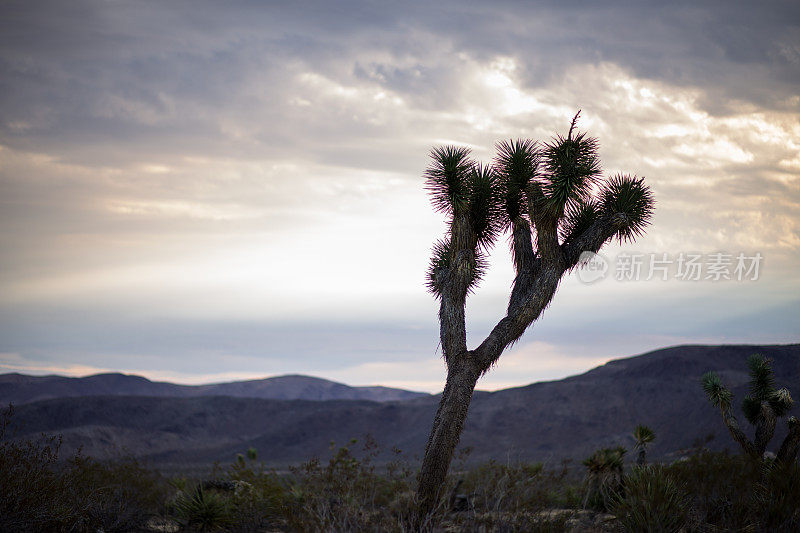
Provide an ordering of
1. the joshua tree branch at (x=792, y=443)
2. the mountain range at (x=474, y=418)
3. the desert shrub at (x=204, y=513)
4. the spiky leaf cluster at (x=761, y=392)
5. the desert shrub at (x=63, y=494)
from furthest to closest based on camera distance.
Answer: the mountain range at (x=474, y=418) < the spiky leaf cluster at (x=761, y=392) < the joshua tree branch at (x=792, y=443) < the desert shrub at (x=204, y=513) < the desert shrub at (x=63, y=494)

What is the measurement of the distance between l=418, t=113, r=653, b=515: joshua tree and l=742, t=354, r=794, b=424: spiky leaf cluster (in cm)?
761

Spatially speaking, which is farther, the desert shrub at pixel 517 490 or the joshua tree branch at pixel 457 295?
the joshua tree branch at pixel 457 295

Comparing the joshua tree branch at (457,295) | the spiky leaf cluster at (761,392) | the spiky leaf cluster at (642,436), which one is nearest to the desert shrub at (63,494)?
the joshua tree branch at (457,295)

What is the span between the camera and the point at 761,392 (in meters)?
17.8

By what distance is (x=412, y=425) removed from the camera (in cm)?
6475

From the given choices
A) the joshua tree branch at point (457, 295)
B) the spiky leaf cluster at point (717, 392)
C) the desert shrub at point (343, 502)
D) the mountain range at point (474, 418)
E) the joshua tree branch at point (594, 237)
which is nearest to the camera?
the desert shrub at point (343, 502)

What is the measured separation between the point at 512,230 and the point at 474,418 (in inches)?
2084

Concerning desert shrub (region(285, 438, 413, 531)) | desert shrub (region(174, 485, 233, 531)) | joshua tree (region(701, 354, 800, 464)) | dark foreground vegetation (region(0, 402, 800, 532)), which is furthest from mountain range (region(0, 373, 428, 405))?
joshua tree (region(701, 354, 800, 464))

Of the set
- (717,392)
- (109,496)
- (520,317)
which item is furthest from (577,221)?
(109,496)

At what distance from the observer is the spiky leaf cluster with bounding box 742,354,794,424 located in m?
17.4

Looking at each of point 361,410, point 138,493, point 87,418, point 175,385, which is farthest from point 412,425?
point 175,385

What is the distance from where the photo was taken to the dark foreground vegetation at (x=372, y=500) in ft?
29.5

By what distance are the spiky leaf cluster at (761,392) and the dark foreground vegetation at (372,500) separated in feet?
10.4

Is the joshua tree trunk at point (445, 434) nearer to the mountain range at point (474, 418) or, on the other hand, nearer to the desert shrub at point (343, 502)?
the desert shrub at point (343, 502)
